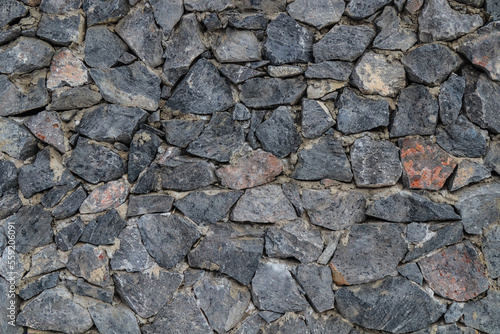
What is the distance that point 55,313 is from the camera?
227 centimetres

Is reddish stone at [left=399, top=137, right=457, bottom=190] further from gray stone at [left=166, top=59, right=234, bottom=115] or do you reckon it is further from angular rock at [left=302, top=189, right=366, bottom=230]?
gray stone at [left=166, top=59, right=234, bottom=115]

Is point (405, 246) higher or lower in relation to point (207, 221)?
lower

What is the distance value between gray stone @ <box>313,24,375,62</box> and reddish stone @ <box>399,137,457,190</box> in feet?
1.90

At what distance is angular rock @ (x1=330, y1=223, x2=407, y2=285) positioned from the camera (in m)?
2.25

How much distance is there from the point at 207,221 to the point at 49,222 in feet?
2.85

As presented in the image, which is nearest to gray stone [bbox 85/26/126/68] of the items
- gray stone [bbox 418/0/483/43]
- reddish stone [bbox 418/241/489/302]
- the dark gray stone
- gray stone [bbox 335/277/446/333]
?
the dark gray stone

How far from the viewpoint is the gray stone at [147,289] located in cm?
227

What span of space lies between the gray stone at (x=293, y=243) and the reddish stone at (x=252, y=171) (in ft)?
0.92

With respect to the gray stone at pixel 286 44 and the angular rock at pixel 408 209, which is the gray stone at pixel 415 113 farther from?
the gray stone at pixel 286 44

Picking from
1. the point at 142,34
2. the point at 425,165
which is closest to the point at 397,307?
the point at 425,165

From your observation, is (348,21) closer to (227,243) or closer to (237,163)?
(237,163)

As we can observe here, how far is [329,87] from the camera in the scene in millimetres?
2318

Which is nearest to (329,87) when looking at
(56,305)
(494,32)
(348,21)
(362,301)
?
(348,21)

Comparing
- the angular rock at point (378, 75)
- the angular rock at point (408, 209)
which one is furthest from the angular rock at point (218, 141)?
the angular rock at point (408, 209)
